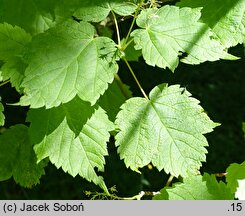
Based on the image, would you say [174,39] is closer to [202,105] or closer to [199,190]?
[199,190]

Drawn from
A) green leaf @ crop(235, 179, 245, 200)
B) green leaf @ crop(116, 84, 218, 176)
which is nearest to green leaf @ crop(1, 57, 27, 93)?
green leaf @ crop(116, 84, 218, 176)

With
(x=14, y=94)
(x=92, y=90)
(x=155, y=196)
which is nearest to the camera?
(x=92, y=90)

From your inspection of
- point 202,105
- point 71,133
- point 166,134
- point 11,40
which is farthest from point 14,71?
point 202,105

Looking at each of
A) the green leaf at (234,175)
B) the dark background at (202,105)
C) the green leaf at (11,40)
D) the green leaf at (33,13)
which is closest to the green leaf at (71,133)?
the green leaf at (11,40)

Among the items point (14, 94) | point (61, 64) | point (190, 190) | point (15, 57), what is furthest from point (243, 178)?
point (14, 94)

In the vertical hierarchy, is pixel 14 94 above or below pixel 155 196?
below

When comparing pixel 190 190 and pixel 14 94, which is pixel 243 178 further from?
pixel 14 94
